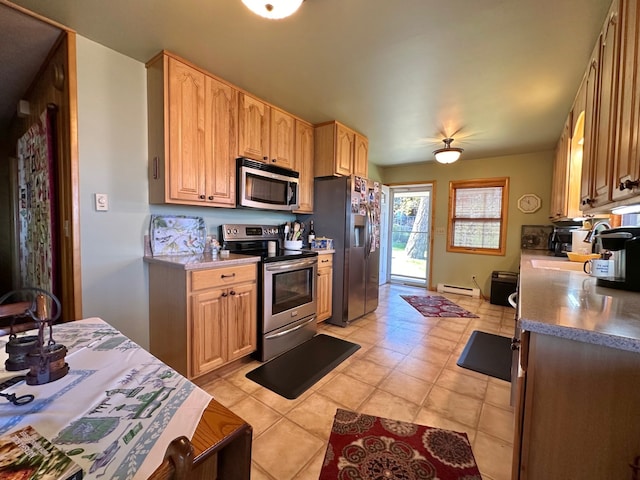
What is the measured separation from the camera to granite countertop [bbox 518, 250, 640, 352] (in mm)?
826

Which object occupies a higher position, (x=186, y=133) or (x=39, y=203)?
(x=186, y=133)

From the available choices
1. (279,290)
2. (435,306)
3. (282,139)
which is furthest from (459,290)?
(282,139)

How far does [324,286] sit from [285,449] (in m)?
1.85

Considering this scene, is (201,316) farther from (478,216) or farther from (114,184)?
(478,216)

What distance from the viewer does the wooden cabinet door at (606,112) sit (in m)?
1.36

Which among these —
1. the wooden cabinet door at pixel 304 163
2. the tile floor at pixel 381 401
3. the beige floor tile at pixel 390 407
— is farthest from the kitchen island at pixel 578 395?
the wooden cabinet door at pixel 304 163

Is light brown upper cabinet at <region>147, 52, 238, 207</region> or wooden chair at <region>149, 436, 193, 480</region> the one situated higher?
light brown upper cabinet at <region>147, 52, 238, 207</region>

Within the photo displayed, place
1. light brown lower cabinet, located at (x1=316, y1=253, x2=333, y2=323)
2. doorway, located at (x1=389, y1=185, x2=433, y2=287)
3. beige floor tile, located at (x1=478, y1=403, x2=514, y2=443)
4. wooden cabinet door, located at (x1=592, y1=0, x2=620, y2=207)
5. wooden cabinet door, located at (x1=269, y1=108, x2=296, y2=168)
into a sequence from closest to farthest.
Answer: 1. wooden cabinet door, located at (x1=592, y1=0, x2=620, y2=207)
2. beige floor tile, located at (x1=478, y1=403, x2=514, y2=443)
3. wooden cabinet door, located at (x1=269, y1=108, x2=296, y2=168)
4. light brown lower cabinet, located at (x1=316, y1=253, x2=333, y2=323)
5. doorway, located at (x1=389, y1=185, x2=433, y2=287)

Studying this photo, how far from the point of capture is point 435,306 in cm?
424

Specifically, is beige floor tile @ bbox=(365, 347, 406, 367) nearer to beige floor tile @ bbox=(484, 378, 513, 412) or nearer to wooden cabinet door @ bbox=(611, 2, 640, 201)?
beige floor tile @ bbox=(484, 378, 513, 412)

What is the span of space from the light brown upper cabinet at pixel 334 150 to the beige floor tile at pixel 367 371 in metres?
2.09

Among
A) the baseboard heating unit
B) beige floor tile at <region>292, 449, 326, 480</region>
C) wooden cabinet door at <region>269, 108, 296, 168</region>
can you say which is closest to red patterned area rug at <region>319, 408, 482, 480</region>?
beige floor tile at <region>292, 449, 326, 480</region>

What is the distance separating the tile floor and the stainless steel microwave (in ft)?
4.88

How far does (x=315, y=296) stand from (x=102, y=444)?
2.47 metres
